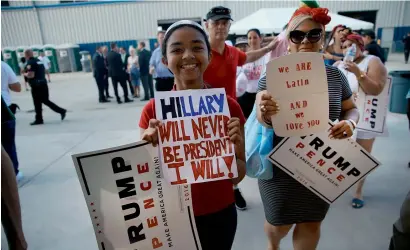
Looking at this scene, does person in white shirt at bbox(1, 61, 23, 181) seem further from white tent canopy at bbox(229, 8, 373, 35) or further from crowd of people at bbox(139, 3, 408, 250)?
white tent canopy at bbox(229, 8, 373, 35)

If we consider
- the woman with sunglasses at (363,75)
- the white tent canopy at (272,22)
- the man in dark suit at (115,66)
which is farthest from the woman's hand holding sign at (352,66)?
the man in dark suit at (115,66)

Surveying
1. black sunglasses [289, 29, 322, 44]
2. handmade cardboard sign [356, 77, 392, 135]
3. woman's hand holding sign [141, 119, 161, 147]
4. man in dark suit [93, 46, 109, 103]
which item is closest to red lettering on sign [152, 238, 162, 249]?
woman's hand holding sign [141, 119, 161, 147]

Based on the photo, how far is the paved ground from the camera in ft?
8.32

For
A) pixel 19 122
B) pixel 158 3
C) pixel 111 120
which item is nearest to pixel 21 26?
pixel 158 3

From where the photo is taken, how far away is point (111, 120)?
275 inches

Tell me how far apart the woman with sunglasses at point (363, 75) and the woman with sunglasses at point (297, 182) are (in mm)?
693

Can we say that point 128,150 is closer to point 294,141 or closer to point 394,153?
point 294,141

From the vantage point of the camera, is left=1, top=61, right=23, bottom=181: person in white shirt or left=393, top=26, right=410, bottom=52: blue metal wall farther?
left=393, top=26, right=410, bottom=52: blue metal wall

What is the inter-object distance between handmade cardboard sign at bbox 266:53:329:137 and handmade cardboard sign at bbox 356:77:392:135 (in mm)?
1660

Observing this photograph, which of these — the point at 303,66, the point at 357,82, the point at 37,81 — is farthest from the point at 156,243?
the point at 37,81

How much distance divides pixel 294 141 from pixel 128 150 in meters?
0.88

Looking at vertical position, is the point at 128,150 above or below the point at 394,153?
above

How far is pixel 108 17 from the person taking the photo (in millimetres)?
21484

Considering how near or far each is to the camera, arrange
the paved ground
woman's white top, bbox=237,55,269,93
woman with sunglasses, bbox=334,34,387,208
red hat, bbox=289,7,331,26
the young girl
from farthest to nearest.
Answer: woman's white top, bbox=237,55,269,93, the paved ground, woman with sunglasses, bbox=334,34,387,208, red hat, bbox=289,7,331,26, the young girl
